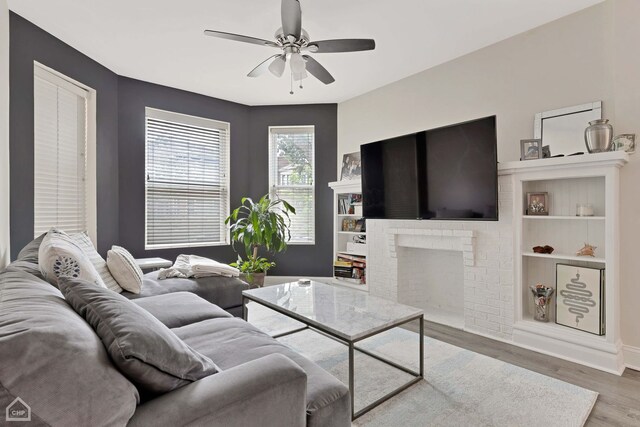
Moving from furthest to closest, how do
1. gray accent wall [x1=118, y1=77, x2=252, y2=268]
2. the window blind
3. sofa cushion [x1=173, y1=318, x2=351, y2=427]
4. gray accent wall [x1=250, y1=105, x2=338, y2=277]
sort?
gray accent wall [x1=250, y1=105, x2=338, y2=277] → gray accent wall [x1=118, y1=77, x2=252, y2=268] → the window blind → sofa cushion [x1=173, y1=318, x2=351, y2=427]

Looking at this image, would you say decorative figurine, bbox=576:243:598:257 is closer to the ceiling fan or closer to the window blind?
the ceiling fan

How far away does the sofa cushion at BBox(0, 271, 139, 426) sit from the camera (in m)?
0.73

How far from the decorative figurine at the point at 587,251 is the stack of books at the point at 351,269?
2.29m

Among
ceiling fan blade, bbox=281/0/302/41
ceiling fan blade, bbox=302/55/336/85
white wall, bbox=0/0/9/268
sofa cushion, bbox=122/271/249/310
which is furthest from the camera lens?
sofa cushion, bbox=122/271/249/310

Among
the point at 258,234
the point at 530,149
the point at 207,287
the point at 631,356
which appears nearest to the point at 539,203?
the point at 530,149

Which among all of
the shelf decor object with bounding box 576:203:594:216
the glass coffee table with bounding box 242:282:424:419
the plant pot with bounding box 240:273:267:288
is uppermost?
the shelf decor object with bounding box 576:203:594:216

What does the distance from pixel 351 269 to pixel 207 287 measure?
6.70ft

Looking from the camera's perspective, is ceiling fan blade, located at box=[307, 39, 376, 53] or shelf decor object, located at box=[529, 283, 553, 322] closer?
ceiling fan blade, located at box=[307, 39, 376, 53]

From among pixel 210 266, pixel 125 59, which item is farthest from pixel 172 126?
pixel 210 266

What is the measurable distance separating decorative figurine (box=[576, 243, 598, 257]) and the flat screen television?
2.12ft

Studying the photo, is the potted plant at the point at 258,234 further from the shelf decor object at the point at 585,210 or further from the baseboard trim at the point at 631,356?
the baseboard trim at the point at 631,356

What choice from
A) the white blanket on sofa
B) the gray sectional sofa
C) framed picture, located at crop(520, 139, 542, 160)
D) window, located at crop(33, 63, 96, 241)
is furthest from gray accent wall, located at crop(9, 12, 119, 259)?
framed picture, located at crop(520, 139, 542, 160)

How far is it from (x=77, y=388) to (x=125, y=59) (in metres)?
3.68

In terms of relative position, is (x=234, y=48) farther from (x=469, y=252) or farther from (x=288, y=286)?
(x=469, y=252)
